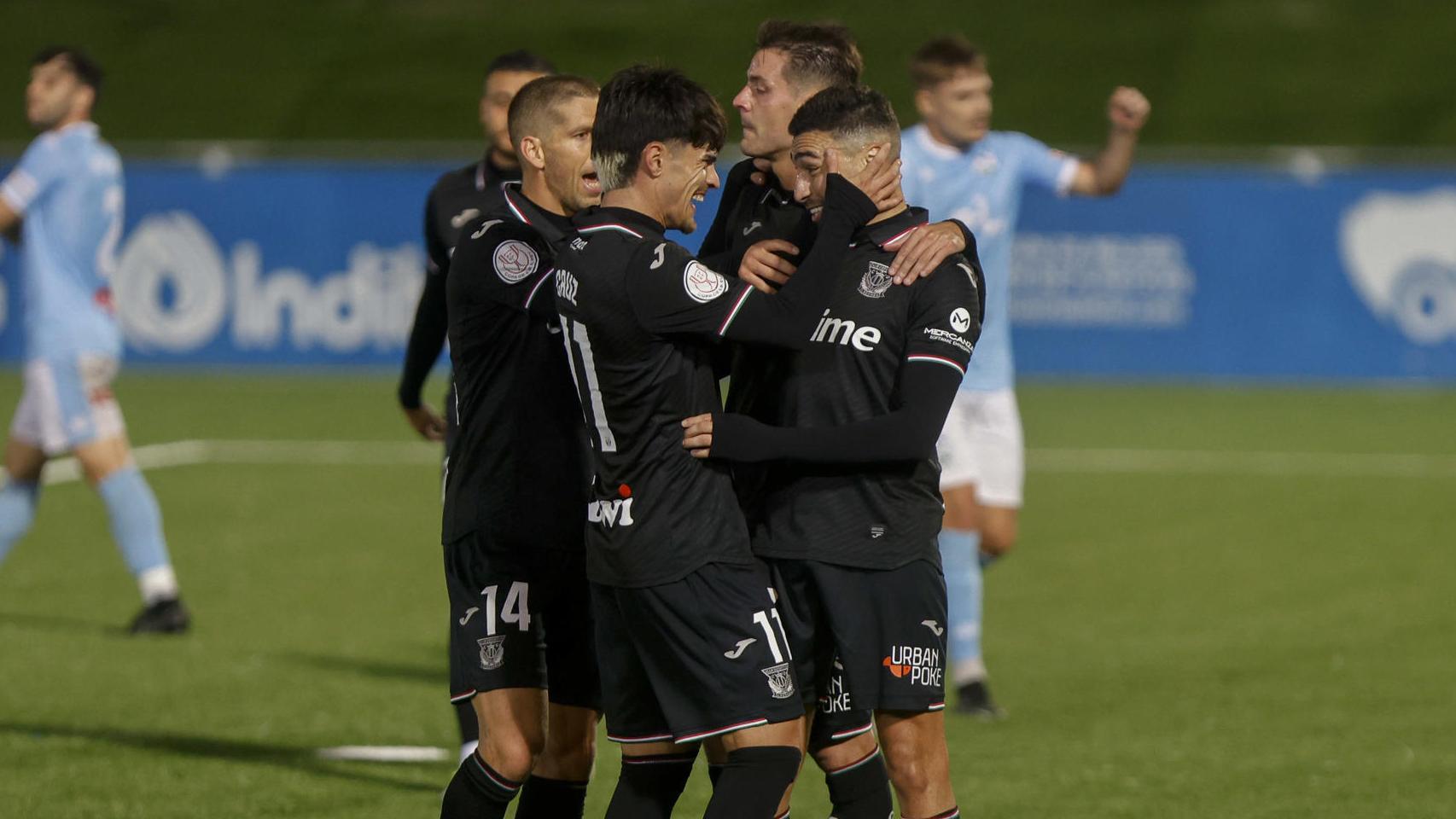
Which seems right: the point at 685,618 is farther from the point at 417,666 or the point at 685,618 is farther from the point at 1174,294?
the point at 1174,294

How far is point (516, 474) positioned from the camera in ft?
17.0

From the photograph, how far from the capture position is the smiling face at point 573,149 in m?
5.24

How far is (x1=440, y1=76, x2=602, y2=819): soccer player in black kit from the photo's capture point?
518 cm

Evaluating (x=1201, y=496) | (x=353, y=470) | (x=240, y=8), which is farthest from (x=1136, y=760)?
(x=240, y=8)

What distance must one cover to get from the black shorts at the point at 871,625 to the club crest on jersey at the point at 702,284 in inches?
29.8

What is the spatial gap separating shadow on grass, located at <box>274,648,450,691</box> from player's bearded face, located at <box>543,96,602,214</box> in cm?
371

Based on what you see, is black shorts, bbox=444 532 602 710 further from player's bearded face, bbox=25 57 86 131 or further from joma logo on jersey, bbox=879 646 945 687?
player's bearded face, bbox=25 57 86 131

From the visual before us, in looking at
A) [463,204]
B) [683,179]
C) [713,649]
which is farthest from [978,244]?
[713,649]

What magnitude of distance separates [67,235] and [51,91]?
699 mm

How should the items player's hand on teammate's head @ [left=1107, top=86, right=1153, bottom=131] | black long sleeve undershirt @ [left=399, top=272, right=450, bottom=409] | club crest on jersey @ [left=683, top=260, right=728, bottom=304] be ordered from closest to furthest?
club crest on jersey @ [left=683, top=260, right=728, bottom=304]
black long sleeve undershirt @ [left=399, top=272, right=450, bottom=409]
player's hand on teammate's head @ [left=1107, top=86, right=1153, bottom=131]

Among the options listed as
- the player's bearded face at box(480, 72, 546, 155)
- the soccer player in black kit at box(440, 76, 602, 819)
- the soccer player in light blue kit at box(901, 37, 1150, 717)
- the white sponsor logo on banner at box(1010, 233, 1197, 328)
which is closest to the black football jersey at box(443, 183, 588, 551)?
the soccer player in black kit at box(440, 76, 602, 819)

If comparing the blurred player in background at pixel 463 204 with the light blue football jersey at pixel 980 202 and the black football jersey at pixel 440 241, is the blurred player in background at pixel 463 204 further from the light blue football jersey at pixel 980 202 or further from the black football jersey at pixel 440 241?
the light blue football jersey at pixel 980 202

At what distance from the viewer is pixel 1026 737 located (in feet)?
24.7

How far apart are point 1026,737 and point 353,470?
26.3 ft
